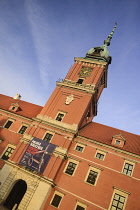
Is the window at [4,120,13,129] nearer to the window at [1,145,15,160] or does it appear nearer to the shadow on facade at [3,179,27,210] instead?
the window at [1,145,15,160]

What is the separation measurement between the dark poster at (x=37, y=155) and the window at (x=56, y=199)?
266 cm

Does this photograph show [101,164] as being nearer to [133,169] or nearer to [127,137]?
[133,169]

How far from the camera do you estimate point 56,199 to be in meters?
16.9

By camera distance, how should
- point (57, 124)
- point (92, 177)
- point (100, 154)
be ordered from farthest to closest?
1. point (57, 124)
2. point (100, 154)
3. point (92, 177)

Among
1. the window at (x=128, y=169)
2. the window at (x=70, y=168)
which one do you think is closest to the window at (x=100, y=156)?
the window at (x=128, y=169)

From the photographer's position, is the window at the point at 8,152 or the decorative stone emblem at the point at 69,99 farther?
the decorative stone emblem at the point at 69,99

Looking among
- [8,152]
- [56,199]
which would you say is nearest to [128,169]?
[56,199]

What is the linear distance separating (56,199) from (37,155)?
4645mm

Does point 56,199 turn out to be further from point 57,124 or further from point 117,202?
point 57,124

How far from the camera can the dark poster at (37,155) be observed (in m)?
17.8

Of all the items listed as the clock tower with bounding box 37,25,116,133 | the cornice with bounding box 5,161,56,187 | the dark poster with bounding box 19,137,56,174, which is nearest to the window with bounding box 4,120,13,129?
the clock tower with bounding box 37,25,116,133

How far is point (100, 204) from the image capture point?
52.5 ft

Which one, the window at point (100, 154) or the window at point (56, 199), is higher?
the window at point (100, 154)

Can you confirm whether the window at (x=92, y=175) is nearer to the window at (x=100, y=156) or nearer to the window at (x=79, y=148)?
the window at (x=100, y=156)
